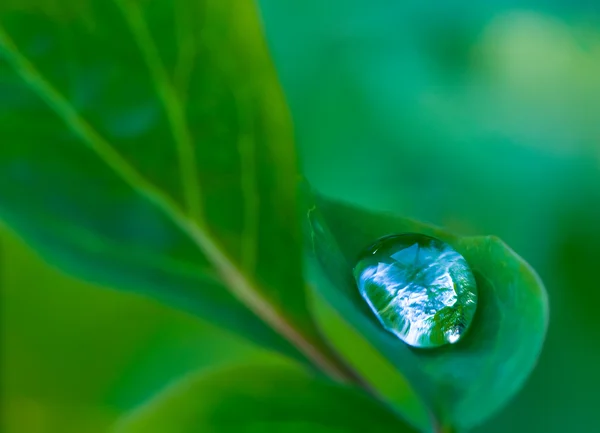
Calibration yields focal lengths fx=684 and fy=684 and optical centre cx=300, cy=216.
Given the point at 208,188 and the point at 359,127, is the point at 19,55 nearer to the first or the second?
the point at 208,188

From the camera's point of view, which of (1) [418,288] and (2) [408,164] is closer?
(1) [418,288]

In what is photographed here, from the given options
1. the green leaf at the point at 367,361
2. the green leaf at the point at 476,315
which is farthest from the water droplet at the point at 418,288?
the green leaf at the point at 367,361

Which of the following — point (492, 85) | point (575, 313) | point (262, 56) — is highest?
point (262, 56)

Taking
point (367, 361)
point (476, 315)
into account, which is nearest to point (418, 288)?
point (476, 315)

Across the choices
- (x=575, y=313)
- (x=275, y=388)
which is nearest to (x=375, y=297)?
(x=275, y=388)

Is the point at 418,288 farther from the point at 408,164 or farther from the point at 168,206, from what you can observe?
the point at 408,164
